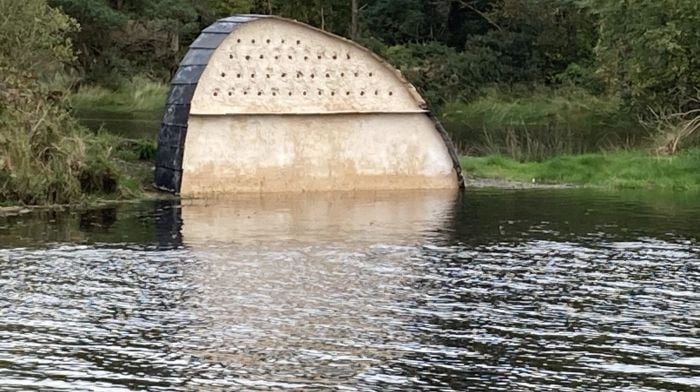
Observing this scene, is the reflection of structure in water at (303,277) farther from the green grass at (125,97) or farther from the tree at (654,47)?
the green grass at (125,97)

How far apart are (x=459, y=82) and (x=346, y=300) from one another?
5309 centimetres

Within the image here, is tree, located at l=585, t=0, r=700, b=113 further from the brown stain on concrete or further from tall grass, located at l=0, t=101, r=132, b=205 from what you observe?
tall grass, located at l=0, t=101, r=132, b=205

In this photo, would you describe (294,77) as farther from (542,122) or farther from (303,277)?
(542,122)

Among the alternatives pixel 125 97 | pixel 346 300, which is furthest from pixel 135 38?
pixel 346 300

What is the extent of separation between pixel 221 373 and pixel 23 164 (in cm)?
1402

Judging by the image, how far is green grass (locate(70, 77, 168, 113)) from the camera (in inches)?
2559

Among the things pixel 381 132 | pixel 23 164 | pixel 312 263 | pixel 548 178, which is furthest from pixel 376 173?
pixel 312 263

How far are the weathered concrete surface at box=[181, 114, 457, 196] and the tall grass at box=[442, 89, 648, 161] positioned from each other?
26.1ft

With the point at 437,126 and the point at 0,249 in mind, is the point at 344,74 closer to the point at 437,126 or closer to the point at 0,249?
the point at 437,126

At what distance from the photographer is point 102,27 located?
71625 mm

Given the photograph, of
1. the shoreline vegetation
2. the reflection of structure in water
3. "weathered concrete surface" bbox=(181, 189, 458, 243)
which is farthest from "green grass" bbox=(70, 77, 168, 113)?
the reflection of structure in water

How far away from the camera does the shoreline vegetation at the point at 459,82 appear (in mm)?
27688

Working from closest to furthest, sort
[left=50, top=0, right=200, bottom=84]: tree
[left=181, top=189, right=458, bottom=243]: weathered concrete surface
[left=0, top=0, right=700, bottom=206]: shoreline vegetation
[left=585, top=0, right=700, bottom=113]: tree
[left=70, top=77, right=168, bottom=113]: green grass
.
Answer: [left=181, top=189, right=458, bottom=243]: weathered concrete surface
[left=0, top=0, right=700, bottom=206]: shoreline vegetation
[left=585, top=0, right=700, bottom=113]: tree
[left=70, top=77, right=168, bottom=113]: green grass
[left=50, top=0, right=200, bottom=84]: tree

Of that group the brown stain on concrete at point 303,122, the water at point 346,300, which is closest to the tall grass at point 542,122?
the brown stain on concrete at point 303,122
